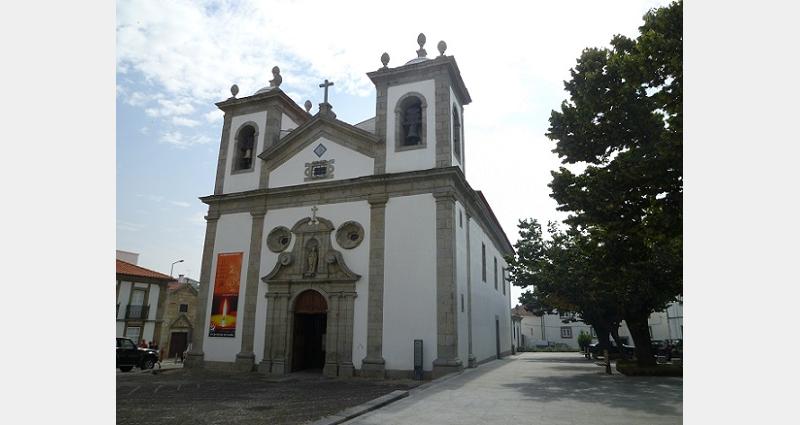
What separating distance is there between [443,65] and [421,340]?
9794 millimetres

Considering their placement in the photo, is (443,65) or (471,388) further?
(443,65)

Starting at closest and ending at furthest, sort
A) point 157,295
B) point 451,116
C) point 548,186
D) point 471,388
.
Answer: point 471,388
point 548,186
point 451,116
point 157,295

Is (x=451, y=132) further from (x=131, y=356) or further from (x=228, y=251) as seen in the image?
(x=131, y=356)

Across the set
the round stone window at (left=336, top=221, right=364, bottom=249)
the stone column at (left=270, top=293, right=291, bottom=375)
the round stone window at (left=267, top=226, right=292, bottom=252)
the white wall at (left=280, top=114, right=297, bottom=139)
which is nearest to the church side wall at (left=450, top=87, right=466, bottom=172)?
the round stone window at (left=336, top=221, right=364, bottom=249)

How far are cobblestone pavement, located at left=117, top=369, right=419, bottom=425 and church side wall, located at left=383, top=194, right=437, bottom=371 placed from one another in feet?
4.35

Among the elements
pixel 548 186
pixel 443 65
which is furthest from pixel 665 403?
pixel 443 65

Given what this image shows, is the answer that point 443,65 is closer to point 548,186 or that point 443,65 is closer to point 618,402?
point 548,186

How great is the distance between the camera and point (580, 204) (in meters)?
12.2

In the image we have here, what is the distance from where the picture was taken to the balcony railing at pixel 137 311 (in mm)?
29605

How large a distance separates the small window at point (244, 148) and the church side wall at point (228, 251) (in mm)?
2475

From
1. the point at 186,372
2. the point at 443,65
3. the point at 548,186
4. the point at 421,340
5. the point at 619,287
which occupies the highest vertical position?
the point at 443,65

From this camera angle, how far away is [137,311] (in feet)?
98.6

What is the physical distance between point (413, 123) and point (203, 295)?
10620mm

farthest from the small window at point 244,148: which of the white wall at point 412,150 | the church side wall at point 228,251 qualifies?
the white wall at point 412,150
